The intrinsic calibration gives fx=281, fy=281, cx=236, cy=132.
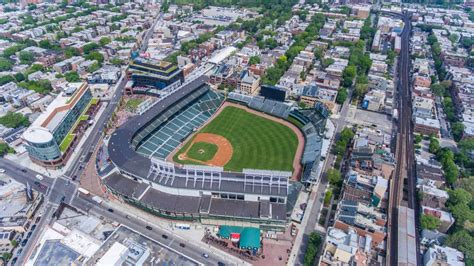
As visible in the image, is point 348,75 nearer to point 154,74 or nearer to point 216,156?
point 216,156

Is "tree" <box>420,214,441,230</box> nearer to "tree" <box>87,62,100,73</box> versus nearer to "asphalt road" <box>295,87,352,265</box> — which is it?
"asphalt road" <box>295,87,352,265</box>

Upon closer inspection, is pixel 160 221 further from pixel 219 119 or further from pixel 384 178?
pixel 384 178

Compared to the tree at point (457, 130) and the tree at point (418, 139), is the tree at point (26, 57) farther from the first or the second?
the tree at point (457, 130)

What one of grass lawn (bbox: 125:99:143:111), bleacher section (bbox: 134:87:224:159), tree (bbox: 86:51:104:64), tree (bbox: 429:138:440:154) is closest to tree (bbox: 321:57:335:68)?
bleacher section (bbox: 134:87:224:159)

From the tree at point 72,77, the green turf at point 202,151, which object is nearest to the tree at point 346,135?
the green turf at point 202,151

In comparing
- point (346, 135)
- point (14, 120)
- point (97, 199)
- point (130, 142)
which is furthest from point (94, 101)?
point (346, 135)

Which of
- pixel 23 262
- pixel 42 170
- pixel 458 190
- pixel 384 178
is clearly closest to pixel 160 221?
pixel 23 262
